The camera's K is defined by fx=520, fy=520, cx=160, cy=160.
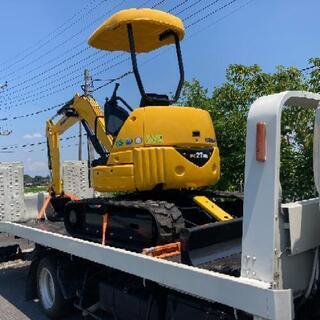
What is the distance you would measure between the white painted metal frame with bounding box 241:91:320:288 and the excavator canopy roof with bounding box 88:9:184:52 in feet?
10.1

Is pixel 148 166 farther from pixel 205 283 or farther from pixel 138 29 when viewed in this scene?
pixel 205 283

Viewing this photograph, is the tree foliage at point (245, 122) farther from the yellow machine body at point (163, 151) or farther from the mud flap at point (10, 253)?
the mud flap at point (10, 253)

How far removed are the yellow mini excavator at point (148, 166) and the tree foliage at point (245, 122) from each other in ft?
8.85

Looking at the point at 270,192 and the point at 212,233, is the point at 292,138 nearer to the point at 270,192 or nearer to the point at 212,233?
the point at 212,233

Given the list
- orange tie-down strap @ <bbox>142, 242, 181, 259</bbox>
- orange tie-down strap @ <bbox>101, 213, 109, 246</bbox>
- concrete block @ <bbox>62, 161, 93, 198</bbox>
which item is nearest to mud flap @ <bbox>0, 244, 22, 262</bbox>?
concrete block @ <bbox>62, 161, 93, 198</bbox>

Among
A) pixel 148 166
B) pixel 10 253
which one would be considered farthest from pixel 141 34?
pixel 10 253

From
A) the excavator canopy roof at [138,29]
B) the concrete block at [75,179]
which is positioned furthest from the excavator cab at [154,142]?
the concrete block at [75,179]

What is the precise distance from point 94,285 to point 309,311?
3.11 metres

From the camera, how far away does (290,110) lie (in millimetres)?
8531

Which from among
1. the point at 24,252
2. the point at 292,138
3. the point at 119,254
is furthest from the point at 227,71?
the point at 119,254

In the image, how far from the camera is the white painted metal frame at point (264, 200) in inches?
122

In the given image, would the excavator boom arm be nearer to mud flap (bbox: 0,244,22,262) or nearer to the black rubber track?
mud flap (bbox: 0,244,22,262)

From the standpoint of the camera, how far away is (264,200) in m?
3.16

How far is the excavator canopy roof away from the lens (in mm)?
5945
